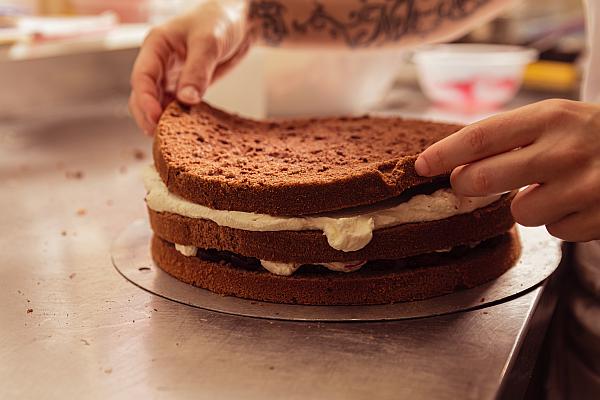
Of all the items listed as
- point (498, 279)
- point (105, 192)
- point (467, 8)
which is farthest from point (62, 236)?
point (467, 8)

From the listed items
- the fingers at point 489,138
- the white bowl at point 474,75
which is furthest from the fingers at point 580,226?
the white bowl at point 474,75

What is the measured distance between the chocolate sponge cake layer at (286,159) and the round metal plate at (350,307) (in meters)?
0.12

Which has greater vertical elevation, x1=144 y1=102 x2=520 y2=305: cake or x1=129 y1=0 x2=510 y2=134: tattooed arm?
x1=129 y1=0 x2=510 y2=134: tattooed arm

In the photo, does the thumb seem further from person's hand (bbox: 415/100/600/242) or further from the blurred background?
the blurred background

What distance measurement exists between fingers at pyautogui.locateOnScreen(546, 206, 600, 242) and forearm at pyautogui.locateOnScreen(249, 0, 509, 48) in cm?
89

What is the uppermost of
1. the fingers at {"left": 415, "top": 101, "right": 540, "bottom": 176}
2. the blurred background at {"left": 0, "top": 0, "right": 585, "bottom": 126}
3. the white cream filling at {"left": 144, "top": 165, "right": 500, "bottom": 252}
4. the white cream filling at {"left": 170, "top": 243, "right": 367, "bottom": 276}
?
the fingers at {"left": 415, "top": 101, "right": 540, "bottom": 176}

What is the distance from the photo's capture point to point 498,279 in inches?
40.3

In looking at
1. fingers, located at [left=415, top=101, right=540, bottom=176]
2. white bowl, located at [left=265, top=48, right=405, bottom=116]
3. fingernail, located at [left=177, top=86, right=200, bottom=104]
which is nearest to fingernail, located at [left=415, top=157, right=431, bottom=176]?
fingers, located at [left=415, top=101, right=540, bottom=176]

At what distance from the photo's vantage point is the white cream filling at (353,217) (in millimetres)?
899

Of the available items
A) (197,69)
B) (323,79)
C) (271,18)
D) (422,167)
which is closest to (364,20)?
(271,18)

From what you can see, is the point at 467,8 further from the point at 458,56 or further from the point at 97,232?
the point at 97,232

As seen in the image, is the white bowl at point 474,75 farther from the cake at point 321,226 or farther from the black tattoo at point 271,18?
the cake at point 321,226

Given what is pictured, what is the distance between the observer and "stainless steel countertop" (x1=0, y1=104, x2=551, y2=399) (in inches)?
30.3

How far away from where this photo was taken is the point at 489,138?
84cm
